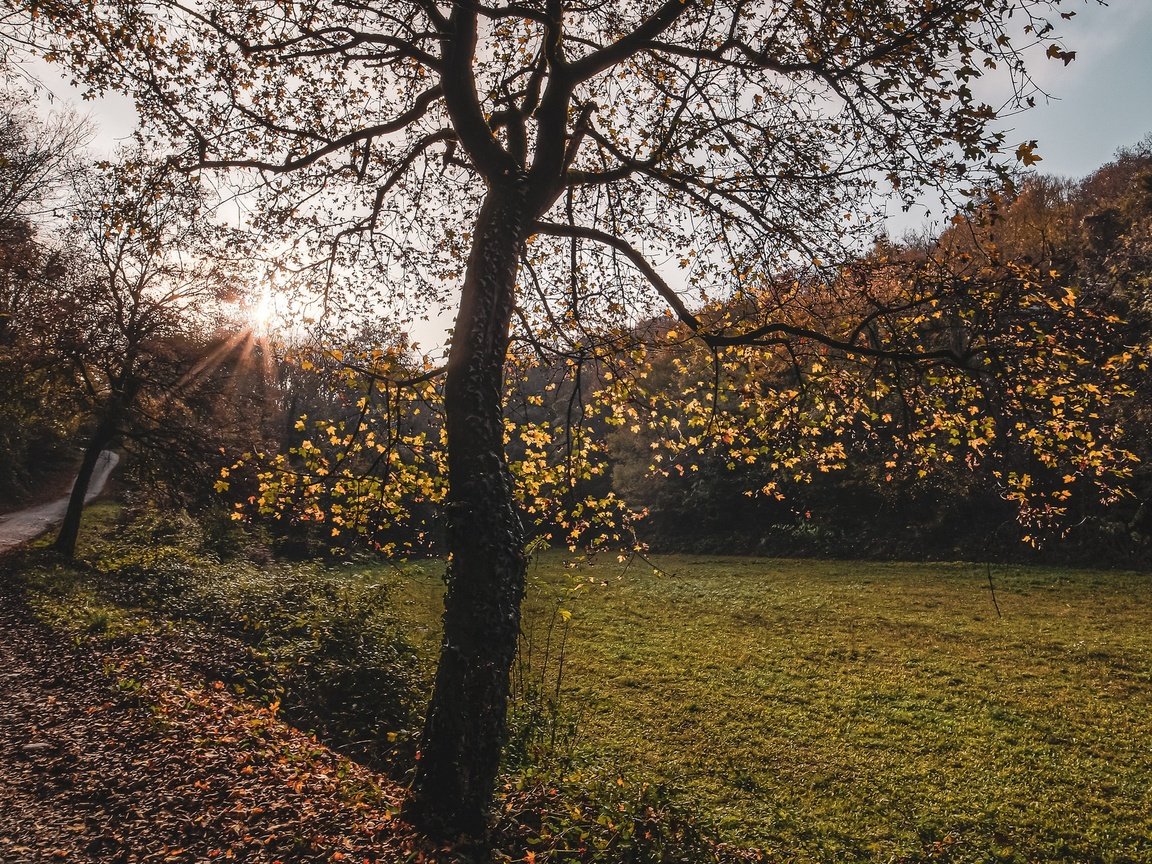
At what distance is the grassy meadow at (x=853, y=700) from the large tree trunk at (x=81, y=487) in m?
2.35

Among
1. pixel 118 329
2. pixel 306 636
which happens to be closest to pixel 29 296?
pixel 118 329

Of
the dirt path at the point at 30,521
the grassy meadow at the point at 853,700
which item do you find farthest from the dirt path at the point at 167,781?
the dirt path at the point at 30,521

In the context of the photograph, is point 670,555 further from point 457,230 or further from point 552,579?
point 457,230

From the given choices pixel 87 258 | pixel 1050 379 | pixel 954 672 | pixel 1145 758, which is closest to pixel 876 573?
pixel 954 672

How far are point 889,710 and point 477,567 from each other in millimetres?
8521

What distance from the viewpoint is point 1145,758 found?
8.02 m

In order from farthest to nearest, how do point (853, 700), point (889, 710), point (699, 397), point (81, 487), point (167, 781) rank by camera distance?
point (81, 487) → point (699, 397) → point (853, 700) → point (889, 710) → point (167, 781)

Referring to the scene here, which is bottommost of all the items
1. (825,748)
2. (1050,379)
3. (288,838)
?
(825,748)

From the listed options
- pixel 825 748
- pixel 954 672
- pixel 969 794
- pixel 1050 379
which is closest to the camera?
pixel 1050 379

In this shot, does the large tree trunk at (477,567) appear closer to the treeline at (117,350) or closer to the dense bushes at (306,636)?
the dense bushes at (306,636)

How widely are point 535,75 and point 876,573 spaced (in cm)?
1957

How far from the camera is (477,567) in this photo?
4.91 m

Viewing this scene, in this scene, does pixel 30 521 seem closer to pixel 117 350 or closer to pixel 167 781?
pixel 117 350

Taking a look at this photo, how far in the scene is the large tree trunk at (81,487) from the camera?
57.6 feet
